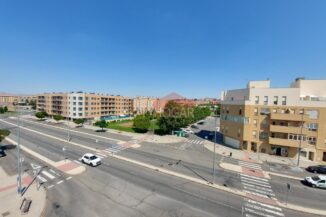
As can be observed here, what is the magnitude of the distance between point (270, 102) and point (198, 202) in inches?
1092

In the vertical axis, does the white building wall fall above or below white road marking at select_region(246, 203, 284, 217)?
above

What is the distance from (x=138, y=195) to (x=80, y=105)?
66302mm

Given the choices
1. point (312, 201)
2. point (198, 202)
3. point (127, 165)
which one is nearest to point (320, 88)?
point (312, 201)

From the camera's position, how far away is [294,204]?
17734mm

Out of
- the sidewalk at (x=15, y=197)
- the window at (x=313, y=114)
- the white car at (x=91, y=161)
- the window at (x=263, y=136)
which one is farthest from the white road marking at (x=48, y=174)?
the window at (x=313, y=114)

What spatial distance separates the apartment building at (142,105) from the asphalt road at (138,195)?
88.0 metres

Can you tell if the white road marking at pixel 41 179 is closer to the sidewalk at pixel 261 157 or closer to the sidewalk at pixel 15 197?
the sidewalk at pixel 15 197

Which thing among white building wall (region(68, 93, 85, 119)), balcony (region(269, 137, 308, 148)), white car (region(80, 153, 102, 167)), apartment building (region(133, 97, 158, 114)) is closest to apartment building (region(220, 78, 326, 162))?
balcony (region(269, 137, 308, 148))

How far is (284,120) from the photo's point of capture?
33625 mm

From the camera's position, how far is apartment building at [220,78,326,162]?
3195 centimetres

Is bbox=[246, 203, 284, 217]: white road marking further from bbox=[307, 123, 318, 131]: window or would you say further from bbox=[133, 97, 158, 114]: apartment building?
bbox=[133, 97, 158, 114]: apartment building

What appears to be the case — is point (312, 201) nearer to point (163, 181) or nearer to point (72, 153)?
point (163, 181)

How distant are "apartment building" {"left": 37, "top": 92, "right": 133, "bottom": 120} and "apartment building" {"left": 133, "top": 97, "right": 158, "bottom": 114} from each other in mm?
15807

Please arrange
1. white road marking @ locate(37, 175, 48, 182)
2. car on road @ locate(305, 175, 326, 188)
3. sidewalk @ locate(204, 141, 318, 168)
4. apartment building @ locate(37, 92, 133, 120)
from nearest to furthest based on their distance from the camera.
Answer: white road marking @ locate(37, 175, 48, 182), car on road @ locate(305, 175, 326, 188), sidewalk @ locate(204, 141, 318, 168), apartment building @ locate(37, 92, 133, 120)
